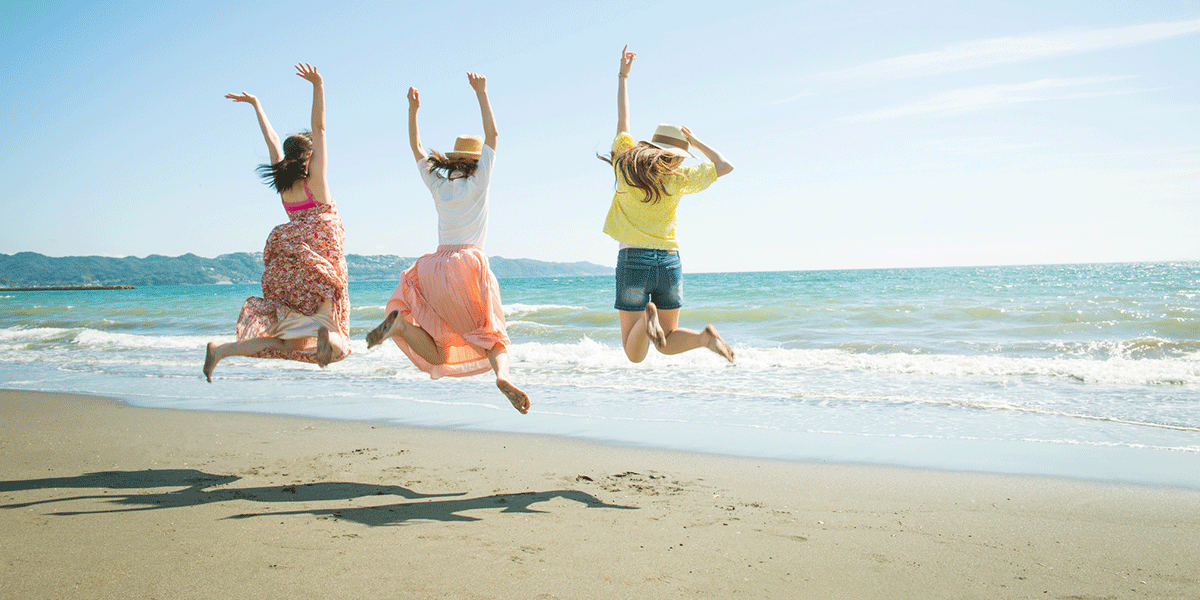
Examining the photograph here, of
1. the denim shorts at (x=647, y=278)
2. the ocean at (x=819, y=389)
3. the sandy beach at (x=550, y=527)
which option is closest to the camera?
the sandy beach at (x=550, y=527)

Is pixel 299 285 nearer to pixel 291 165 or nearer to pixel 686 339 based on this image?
pixel 291 165

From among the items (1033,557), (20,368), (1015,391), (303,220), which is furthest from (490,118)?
(20,368)

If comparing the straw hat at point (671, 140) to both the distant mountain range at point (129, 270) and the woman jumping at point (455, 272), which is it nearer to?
the woman jumping at point (455, 272)

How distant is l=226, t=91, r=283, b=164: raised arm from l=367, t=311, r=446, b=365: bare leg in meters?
1.20

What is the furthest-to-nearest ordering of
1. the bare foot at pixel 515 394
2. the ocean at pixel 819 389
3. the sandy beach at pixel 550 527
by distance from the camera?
the ocean at pixel 819 389, the bare foot at pixel 515 394, the sandy beach at pixel 550 527

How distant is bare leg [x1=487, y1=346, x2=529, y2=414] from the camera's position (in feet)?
13.4

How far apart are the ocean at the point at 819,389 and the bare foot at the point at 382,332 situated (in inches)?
79.5

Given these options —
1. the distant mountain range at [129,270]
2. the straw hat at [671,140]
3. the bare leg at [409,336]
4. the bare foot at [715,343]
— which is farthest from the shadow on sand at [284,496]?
the distant mountain range at [129,270]

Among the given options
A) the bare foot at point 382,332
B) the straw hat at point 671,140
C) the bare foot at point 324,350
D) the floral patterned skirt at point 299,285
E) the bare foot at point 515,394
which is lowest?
the bare foot at point 515,394

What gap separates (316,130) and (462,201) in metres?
0.95

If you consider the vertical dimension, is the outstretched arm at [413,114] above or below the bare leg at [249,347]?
above

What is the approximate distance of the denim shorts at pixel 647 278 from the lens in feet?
15.4

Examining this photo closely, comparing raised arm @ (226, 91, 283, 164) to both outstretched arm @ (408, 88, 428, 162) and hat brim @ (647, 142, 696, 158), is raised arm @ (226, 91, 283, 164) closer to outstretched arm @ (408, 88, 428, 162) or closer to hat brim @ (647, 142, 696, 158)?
outstretched arm @ (408, 88, 428, 162)

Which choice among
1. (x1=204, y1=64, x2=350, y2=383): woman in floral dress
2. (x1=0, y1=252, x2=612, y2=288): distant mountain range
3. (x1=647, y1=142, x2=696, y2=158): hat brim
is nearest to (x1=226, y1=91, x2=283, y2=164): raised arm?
(x1=204, y1=64, x2=350, y2=383): woman in floral dress
